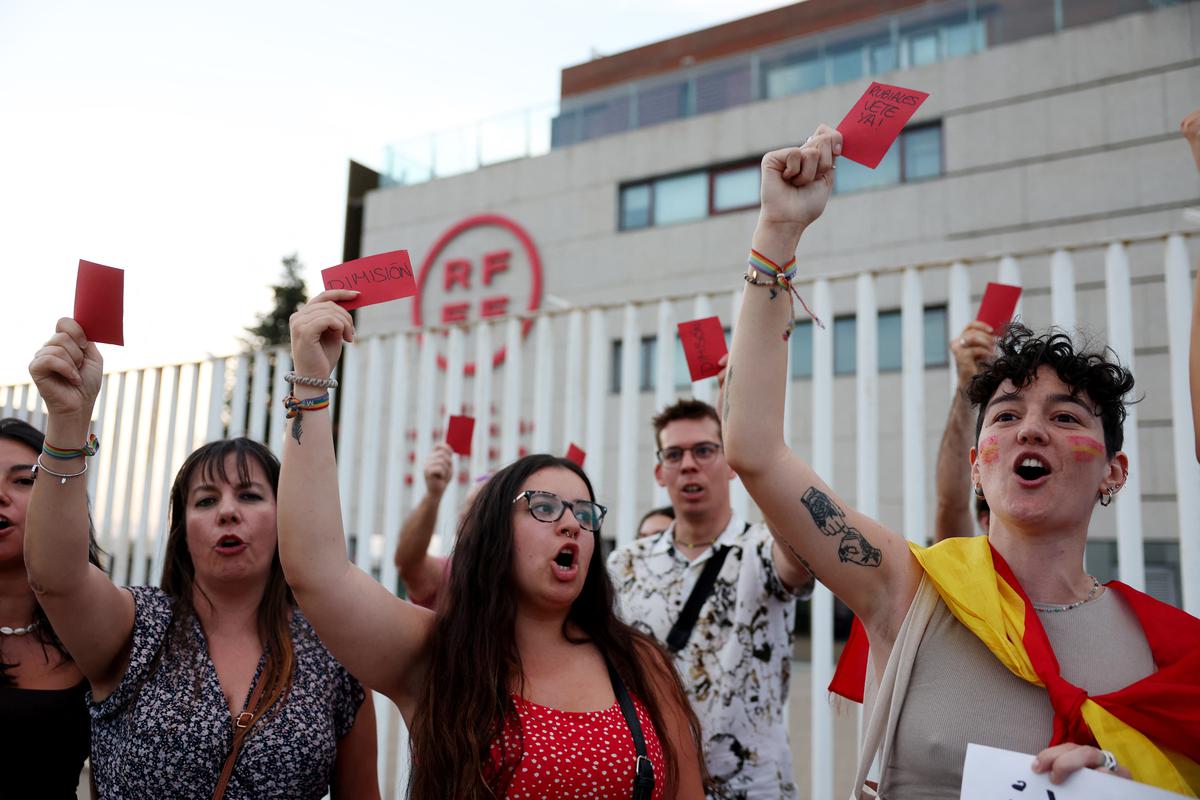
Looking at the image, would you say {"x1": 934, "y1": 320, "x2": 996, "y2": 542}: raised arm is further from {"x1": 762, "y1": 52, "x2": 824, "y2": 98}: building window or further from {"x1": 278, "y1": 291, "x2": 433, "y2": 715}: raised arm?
{"x1": 762, "y1": 52, "x2": 824, "y2": 98}: building window

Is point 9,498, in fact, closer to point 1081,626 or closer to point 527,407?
point 1081,626

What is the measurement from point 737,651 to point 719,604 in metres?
0.17

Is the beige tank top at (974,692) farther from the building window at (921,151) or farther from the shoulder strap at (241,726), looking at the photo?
the building window at (921,151)

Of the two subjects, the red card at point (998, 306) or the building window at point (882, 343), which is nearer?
the red card at point (998, 306)

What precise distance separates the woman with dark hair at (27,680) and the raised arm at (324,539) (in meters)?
0.87

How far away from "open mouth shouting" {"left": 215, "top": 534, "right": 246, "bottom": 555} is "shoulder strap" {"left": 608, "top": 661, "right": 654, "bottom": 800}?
1066 millimetres

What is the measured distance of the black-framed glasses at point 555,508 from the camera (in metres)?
2.39

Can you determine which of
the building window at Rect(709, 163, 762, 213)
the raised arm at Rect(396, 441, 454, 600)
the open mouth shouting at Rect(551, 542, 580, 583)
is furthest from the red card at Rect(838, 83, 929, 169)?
the building window at Rect(709, 163, 762, 213)

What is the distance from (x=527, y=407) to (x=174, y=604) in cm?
1167

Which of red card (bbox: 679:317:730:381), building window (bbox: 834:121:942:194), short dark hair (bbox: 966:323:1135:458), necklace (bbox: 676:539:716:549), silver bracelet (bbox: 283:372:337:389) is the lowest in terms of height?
necklace (bbox: 676:539:716:549)

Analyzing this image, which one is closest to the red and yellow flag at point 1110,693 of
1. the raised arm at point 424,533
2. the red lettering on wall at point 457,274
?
the raised arm at point 424,533

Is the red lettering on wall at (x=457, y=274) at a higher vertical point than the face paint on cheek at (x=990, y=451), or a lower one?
higher

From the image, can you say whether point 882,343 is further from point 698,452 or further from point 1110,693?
point 1110,693

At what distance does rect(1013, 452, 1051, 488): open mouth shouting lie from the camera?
6.37 feet
